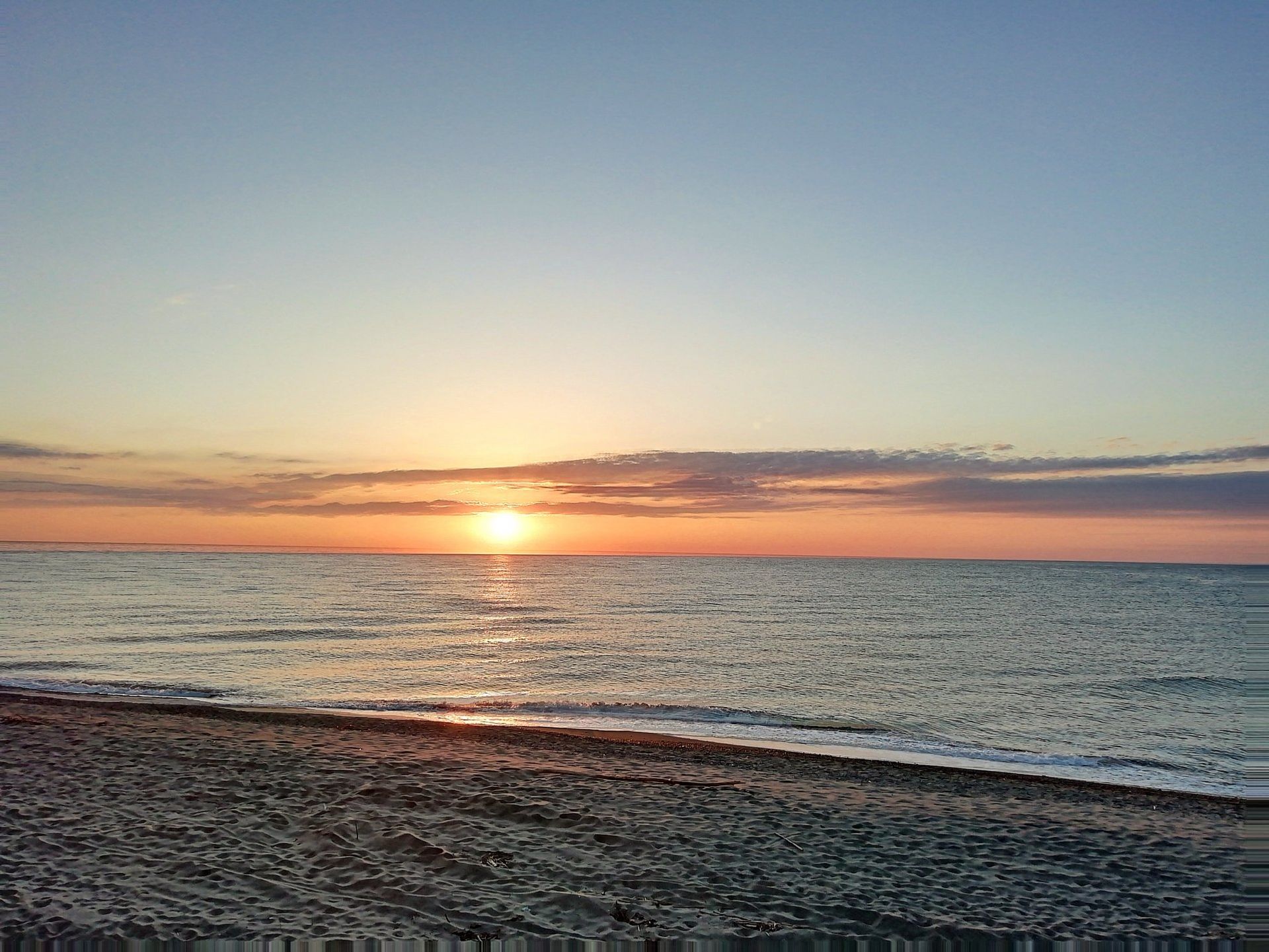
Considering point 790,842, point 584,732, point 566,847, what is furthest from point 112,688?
point 790,842

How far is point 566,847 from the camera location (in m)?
10.6

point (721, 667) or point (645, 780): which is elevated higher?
point (645, 780)

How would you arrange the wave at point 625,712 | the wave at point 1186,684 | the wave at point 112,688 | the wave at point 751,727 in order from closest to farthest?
1. the wave at point 751,727
2. the wave at point 625,712
3. the wave at point 112,688
4. the wave at point 1186,684

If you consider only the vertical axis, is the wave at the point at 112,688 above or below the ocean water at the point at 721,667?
above

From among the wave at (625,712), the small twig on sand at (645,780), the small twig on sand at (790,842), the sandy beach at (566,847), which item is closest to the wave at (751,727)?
the wave at (625,712)

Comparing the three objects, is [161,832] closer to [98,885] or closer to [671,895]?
[98,885]

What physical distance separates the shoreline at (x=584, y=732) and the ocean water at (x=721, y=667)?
0.49 m

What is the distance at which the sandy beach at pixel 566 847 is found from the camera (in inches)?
336

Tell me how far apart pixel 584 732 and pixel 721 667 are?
14894 mm

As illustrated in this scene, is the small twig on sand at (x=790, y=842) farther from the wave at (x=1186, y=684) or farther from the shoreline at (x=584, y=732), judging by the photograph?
the wave at (x=1186, y=684)

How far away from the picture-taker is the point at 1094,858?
11211mm

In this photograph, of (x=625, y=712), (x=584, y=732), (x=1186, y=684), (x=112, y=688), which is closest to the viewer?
(x=584, y=732)

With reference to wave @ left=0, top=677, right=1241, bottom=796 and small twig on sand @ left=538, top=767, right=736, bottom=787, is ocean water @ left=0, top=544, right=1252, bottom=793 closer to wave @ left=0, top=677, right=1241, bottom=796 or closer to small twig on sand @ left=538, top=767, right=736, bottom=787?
wave @ left=0, top=677, right=1241, bottom=796

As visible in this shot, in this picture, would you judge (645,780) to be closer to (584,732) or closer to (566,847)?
(566,847)
